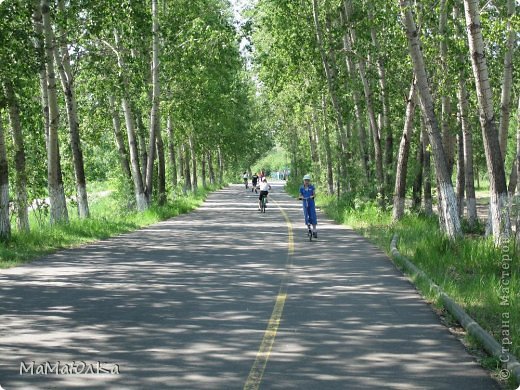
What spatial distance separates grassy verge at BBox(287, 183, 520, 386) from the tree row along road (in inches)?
20.2

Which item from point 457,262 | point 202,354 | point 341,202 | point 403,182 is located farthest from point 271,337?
point 341,202

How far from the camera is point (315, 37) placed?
31.2 meters

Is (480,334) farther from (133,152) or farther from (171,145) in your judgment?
(171,145)

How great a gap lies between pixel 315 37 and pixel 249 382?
26.6m

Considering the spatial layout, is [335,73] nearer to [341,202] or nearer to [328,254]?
[341,202]

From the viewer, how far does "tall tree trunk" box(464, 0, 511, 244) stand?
489 inches

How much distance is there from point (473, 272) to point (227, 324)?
5.05 m

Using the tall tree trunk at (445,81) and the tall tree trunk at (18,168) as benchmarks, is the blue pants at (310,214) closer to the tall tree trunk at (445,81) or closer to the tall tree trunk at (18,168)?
the tall tree trunk at (445,81)

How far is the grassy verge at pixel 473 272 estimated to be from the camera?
8.35 metres

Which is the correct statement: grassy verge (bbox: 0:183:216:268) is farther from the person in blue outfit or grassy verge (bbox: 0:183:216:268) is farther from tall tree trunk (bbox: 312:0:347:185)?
tall tree trunk (bbox: 312:0:347:185)

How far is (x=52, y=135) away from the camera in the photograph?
20969 millimetres

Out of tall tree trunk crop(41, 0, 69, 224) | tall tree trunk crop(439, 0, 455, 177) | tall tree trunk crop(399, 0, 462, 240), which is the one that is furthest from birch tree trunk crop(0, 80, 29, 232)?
tall tree trunk crop(439, 0, 455, 177)

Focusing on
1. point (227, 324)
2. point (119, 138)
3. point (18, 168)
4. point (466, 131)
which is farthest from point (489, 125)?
point (119, 138)

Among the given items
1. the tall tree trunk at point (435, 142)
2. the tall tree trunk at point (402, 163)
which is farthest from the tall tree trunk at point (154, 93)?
the tall tree trunk at point (435, 142)
